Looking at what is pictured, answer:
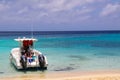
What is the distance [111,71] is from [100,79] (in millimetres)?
4832

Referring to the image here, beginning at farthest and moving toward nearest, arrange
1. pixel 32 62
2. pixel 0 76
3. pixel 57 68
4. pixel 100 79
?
pixel 57 68 < pixel 32 62 < pixel 0 76 < pixel 100 79

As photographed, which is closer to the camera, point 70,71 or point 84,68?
point 70,71

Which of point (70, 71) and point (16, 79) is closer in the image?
point (16, 79)

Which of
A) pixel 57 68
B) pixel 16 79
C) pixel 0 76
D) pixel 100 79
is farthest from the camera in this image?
pixel 57 68

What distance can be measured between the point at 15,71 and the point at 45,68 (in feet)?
6.91

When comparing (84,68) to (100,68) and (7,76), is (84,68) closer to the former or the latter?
(100,68)

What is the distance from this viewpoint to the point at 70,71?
21.2 meters

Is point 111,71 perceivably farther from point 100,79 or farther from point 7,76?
point 7,76

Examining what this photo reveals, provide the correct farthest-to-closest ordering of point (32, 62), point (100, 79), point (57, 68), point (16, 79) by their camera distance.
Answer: point (57, 68), point (32, 62), point (16, 79), point (100, 79)

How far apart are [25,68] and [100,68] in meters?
5.91

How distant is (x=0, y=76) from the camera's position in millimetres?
19359

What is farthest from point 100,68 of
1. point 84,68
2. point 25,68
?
point 25,68

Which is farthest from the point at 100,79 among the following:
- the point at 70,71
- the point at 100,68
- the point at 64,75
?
the point at 100,68

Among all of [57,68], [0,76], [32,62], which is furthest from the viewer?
[57,68]
